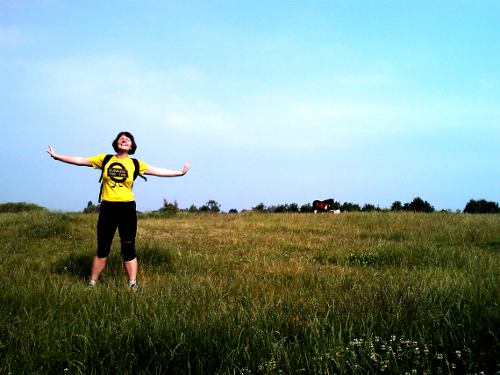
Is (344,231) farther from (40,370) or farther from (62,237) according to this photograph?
(40,370)

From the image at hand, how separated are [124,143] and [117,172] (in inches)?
20.1

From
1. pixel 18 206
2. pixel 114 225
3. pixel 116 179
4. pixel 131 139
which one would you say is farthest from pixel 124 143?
pixel 18 206

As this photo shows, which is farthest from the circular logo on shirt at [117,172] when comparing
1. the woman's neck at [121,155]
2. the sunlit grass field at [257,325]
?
the sunlit grass field at [257,325]

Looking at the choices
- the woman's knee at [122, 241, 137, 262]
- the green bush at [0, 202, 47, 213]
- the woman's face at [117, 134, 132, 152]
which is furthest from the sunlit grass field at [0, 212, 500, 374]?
the green bush at [0, 202, 47, 213]

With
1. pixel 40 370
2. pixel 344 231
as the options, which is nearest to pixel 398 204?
pixel 344 231

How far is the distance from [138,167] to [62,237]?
7386 mm

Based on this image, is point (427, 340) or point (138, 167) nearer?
point (427, 340)

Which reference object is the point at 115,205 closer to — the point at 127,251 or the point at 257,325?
the point at 127,251

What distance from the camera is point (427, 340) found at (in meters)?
2.84

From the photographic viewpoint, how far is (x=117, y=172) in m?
6.86

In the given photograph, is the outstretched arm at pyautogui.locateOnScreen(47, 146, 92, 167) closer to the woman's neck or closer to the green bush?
the woman's neck

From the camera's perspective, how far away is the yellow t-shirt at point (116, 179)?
6.81 metres

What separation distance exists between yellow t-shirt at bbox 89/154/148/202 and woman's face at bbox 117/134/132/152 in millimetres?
175

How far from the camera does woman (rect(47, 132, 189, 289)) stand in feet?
22.3
